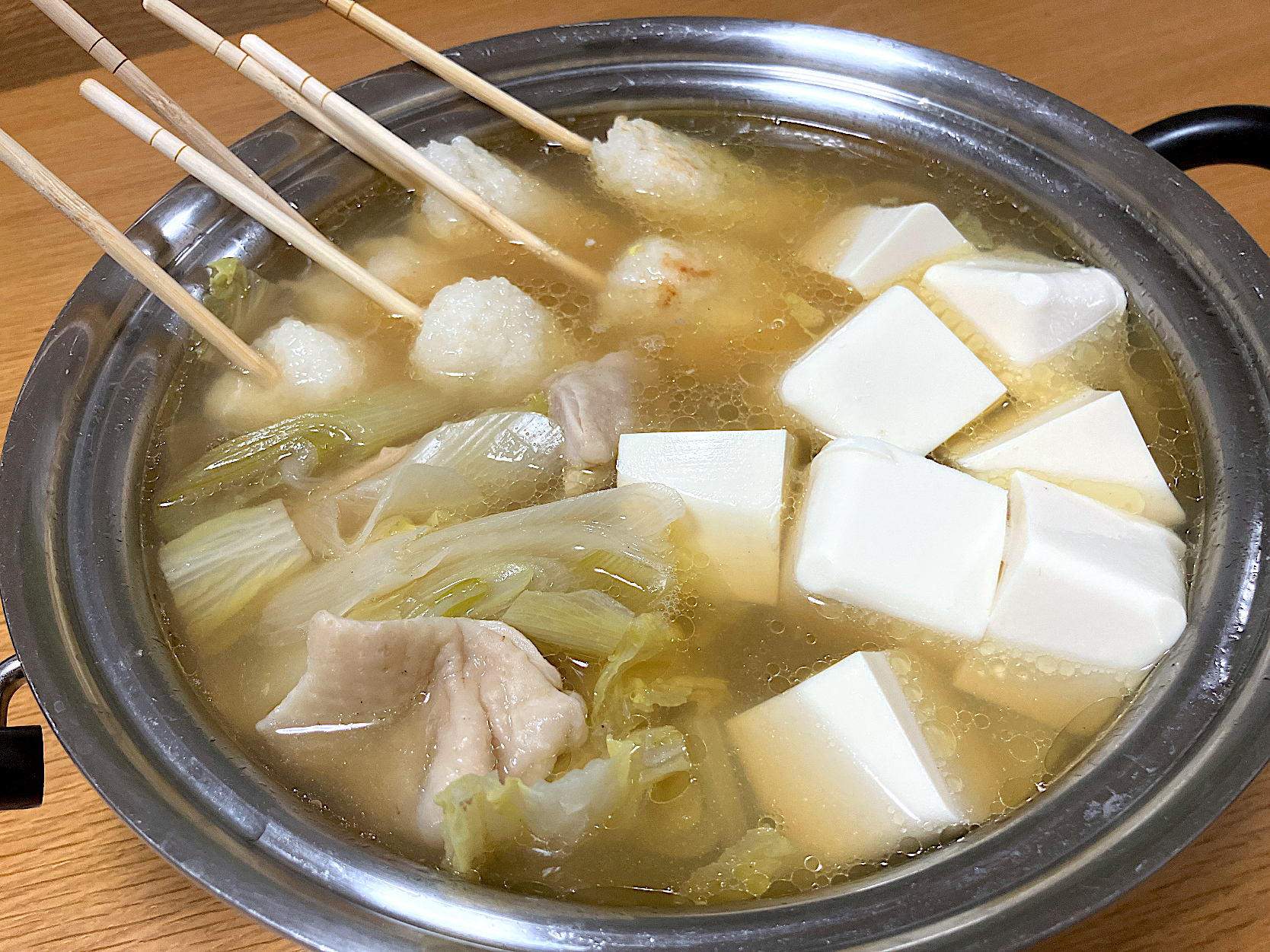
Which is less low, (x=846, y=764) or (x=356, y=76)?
(x=356, y=76)

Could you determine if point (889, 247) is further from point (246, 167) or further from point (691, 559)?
point (246, 167)

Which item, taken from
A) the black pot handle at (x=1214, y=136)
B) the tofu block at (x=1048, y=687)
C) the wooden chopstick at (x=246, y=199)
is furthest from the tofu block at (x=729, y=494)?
the black pot handle at (x=1214, y=136)

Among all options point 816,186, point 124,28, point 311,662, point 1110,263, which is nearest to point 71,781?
point 311,662

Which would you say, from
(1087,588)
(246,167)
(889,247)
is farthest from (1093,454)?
(246,167)

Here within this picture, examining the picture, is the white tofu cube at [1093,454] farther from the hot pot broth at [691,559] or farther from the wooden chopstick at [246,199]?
the wooden chopstick at [246,199]

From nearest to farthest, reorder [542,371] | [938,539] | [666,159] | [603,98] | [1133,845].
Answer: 1. [1133,845]
2. [938,539]
3. [542,371]
4. [666,159]
5. [603,98]

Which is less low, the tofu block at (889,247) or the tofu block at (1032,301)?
the tofu block at (889,247)

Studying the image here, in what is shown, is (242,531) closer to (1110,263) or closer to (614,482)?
(614,482)
